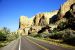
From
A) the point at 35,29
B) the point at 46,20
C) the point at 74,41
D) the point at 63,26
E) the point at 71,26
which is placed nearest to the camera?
the point at 74,41

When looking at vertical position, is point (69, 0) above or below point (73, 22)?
above

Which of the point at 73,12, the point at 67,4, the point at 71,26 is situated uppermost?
the point at 67,4

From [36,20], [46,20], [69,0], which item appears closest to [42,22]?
[46,20]

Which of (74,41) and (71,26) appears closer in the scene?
(74,41)

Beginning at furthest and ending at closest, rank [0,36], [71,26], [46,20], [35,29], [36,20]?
[36,20]
[35,29]
[46,20]
[0,36]
[71,26]

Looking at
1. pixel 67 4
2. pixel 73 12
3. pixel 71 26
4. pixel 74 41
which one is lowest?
pixel 74 41

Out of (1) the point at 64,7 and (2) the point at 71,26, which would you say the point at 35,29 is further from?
(2) the point at 71,26

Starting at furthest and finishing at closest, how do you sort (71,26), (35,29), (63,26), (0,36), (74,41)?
(35,29)
(0,36)
(63,26)
(71,26)
(74,41)

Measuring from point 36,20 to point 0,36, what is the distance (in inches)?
4474

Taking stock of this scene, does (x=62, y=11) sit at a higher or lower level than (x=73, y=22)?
higher

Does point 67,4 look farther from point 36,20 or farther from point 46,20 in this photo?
point 36,20

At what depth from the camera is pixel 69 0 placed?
255 ft

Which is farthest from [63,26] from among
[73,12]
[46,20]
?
[46,20]

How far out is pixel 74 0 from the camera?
75.1 metres
